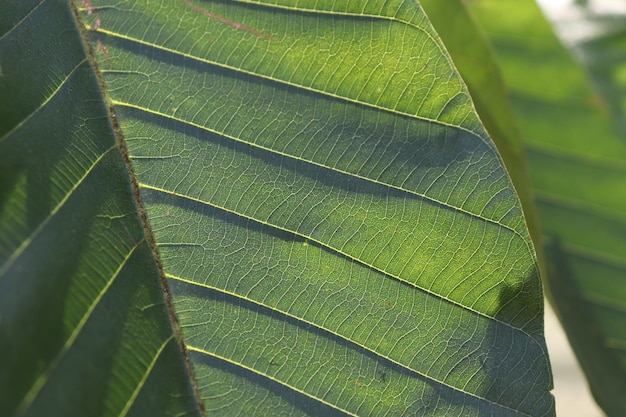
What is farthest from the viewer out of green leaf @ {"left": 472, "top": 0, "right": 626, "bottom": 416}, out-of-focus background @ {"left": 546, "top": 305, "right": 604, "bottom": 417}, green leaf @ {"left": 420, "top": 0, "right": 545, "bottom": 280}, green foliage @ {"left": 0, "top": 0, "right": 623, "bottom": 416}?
out-of-focus background @ {"left": 546, "top": 305, "right": 604, "bottom": 417}

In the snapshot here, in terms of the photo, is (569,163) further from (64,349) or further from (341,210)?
(64,349)

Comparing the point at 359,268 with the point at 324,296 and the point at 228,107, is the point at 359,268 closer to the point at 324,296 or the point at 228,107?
the point at 324,296

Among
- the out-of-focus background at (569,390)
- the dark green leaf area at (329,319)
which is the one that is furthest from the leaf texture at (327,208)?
the out-of-focus background at (569,390)

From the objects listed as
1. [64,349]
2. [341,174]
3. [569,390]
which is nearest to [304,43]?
[341,174]

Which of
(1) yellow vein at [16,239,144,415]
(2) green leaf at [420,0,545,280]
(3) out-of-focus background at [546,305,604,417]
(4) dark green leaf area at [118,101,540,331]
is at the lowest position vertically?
(3) out-of-focus background at [546,305,604,417]

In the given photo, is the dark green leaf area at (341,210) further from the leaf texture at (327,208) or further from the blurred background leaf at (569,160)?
the blurred background leaf at (569,160)

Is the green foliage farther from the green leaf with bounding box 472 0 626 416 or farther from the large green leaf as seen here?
the green leaf with bounding box 472 0 626 416

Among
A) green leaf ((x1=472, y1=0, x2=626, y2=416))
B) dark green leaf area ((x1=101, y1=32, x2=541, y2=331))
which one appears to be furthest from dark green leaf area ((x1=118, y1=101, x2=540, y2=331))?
green leaf ((x1=472, y1=0, x2=626, y2=416))

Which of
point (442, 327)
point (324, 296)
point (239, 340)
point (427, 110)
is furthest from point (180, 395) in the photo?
point (427, 110)
